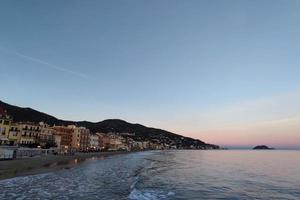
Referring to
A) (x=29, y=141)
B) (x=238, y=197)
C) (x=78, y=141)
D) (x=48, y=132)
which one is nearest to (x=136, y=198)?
(x=238, y=197)

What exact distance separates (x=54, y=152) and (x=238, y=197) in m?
75.1

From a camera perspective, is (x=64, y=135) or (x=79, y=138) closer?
(x=64, y=135)

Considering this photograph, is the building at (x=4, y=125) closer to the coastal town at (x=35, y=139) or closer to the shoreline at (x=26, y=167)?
the coastal town at (x=35, y=139)

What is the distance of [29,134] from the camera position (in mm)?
100688

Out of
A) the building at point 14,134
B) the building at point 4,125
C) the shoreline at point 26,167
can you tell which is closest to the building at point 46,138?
the building at point 14,134

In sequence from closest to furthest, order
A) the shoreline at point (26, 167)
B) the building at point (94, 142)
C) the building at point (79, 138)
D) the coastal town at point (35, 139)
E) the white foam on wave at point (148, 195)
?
the white foam on wave at point (148, 195) < the shoreline at point (26, 167) < the coastal town at point (35, 139) < the building at point (79, 138) < the building at point (94, 142)

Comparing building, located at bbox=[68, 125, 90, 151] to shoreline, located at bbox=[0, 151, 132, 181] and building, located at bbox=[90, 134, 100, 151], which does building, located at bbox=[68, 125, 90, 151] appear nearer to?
building, located at bbox=[90, 134, 100, 151]

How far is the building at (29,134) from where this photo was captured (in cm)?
9656

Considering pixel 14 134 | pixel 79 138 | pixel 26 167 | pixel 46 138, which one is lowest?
pixel 26 167

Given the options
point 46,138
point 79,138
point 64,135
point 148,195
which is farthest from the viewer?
point 79,138

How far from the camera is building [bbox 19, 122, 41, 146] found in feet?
317

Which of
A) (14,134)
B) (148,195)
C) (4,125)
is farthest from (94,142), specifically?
(148,195)

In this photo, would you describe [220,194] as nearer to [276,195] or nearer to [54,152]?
[276,195]

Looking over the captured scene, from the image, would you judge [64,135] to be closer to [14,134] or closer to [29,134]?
[29,134]
